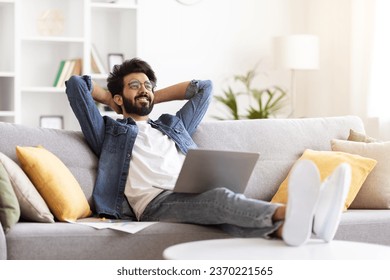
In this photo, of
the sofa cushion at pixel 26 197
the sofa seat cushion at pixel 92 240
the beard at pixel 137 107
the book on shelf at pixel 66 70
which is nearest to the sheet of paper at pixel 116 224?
the sofa seat cushion at pixel 92 240

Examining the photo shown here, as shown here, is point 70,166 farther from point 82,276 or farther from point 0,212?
point 82,276

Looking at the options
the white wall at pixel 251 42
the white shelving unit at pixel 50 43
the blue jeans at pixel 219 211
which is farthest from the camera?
the white wall at pixel 251 42

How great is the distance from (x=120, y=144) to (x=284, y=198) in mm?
814

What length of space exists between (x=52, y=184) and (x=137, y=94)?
2.32 feet

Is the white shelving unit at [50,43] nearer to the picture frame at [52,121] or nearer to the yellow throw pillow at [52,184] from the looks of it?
the picture frame at [52,121]

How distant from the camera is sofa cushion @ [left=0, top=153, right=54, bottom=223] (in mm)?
3016

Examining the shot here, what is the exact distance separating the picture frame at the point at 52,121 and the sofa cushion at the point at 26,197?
2.93m

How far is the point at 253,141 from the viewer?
3822 mm

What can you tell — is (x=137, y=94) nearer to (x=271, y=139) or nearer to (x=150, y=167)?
(x=150, y=167)

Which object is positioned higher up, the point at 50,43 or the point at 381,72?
the point at 50,43

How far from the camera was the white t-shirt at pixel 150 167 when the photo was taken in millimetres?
3277

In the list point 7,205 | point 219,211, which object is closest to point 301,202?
point 219,211

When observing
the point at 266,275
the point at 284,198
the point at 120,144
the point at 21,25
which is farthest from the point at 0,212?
the point at 21,25

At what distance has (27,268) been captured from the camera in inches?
103
